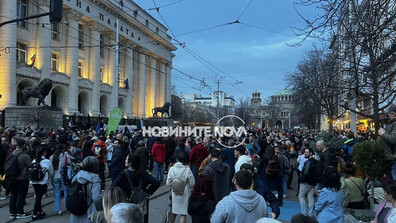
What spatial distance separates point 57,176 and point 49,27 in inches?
1118

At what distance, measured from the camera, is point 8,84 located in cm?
2733

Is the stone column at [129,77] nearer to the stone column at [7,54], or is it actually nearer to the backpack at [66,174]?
the stone column at [7,54]

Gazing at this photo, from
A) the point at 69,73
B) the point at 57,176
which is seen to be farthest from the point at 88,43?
the point at 57,176

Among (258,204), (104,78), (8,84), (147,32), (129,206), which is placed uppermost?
(147,32)

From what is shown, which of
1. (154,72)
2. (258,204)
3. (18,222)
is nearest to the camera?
(258,204)

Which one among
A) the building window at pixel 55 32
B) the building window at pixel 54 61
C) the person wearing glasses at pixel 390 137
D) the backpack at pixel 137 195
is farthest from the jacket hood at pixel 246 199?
the building window at pixel 54 61

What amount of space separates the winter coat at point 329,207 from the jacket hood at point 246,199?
6.07 ft

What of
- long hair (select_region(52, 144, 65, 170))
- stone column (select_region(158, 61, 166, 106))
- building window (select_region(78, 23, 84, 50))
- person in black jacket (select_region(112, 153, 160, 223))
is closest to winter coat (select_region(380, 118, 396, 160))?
person in black jacket (select_region(112, 153, 160, 223))

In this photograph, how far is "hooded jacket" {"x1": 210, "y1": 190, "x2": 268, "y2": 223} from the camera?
3.58m

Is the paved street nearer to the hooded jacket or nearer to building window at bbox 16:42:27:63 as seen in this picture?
the hooded jacket

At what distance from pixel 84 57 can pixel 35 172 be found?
35.6 meters

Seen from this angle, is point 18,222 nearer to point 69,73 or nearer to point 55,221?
point 55,221

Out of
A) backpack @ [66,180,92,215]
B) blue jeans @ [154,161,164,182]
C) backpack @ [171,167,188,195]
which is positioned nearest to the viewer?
backpack @ [66,180,92,215]

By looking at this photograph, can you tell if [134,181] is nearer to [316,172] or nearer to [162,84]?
[316,172]
